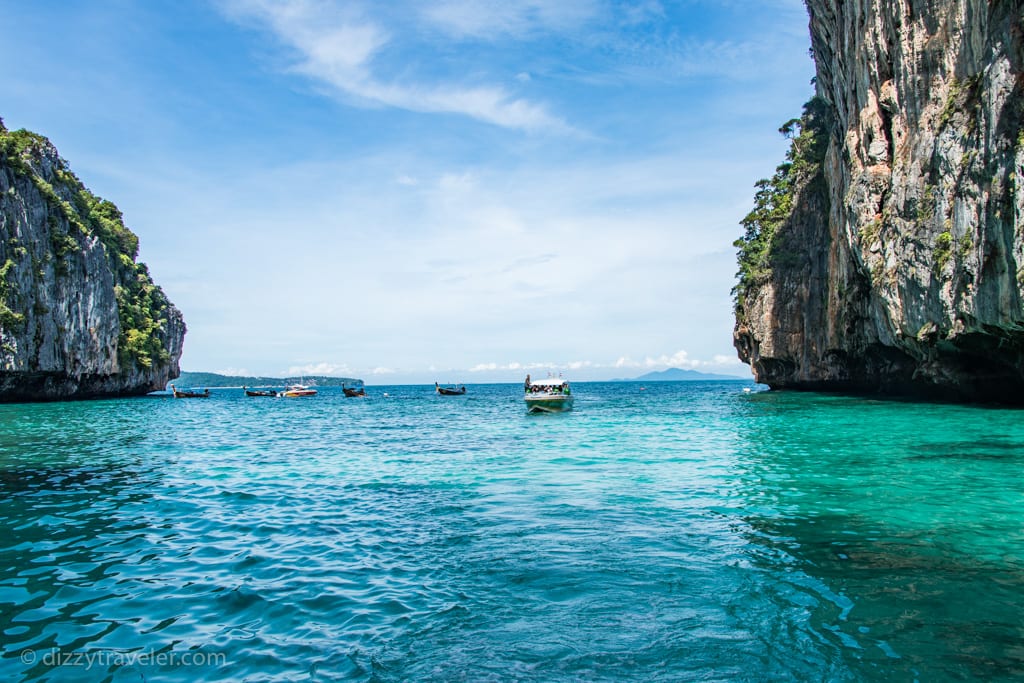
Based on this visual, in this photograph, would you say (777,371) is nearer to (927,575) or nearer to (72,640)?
(927,575)

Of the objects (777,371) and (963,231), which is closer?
(963,231)

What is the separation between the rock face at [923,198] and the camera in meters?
23.2

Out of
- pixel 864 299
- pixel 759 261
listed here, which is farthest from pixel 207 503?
pixel 759 261

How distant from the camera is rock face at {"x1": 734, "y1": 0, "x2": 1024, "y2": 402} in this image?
76.2 feet

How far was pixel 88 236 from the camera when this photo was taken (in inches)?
Result: 2452

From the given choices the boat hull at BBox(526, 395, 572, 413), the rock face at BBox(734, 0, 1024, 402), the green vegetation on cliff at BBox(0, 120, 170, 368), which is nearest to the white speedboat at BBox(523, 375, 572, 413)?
the boat hull at BBox(526, 395, 572, 413)

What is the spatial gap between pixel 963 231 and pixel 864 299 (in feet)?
52.8

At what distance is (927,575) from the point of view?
770 cm

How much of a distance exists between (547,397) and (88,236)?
5189cm

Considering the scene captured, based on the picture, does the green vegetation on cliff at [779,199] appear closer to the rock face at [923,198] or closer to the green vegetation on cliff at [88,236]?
the rock face at [923,198]

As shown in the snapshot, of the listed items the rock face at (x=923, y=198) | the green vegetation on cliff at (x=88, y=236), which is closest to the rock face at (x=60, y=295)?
the green vegetation on cliff at (x=88, y=236)

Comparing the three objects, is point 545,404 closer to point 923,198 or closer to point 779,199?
point 923,198

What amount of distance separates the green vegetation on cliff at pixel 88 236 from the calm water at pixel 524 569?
153 feet

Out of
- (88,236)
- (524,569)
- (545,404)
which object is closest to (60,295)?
(88,236)
